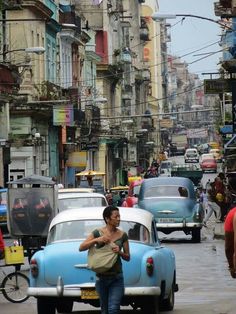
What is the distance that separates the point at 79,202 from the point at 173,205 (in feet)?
15.1

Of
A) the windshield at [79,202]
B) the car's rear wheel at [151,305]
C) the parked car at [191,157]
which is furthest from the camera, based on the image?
the parked car at [191,157]

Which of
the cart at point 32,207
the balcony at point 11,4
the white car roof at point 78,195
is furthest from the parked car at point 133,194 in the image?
the white car roof at point 78,195

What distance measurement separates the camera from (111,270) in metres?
14.7

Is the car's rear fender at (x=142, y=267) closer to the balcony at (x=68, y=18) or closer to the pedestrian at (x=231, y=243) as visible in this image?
the pedestrian at (x=231, y=243)

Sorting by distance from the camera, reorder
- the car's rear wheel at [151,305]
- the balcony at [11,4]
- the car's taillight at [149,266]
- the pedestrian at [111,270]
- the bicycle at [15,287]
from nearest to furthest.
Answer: the pedestrian at [111,270] → the car's taillight at [149,266] → the car's rear wheel at [151,305] → the bicycle at [15,287] → the balcony at [11,4]

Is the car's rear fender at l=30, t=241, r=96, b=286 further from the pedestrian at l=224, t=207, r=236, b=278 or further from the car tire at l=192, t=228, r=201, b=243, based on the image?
the car tire at l=192, t=228, r=201, b=243

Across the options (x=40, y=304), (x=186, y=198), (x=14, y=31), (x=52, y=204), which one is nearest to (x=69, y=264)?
(x=40, y=304)

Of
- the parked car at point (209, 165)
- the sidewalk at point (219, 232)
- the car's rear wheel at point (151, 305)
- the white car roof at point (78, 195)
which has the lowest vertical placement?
the sidewalk at point (219, 232)

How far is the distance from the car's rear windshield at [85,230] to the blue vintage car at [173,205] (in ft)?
62.1

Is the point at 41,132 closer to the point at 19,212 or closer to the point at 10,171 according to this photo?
the point at 10,171

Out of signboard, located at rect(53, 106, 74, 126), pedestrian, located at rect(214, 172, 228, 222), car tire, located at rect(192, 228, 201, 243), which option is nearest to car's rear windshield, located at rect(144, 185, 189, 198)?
car tire, located at rect(192, 228, 201, 243)

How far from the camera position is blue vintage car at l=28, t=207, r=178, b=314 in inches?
665

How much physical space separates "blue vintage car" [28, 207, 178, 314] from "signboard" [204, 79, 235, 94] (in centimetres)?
2886

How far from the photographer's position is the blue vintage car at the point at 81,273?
16891mm
